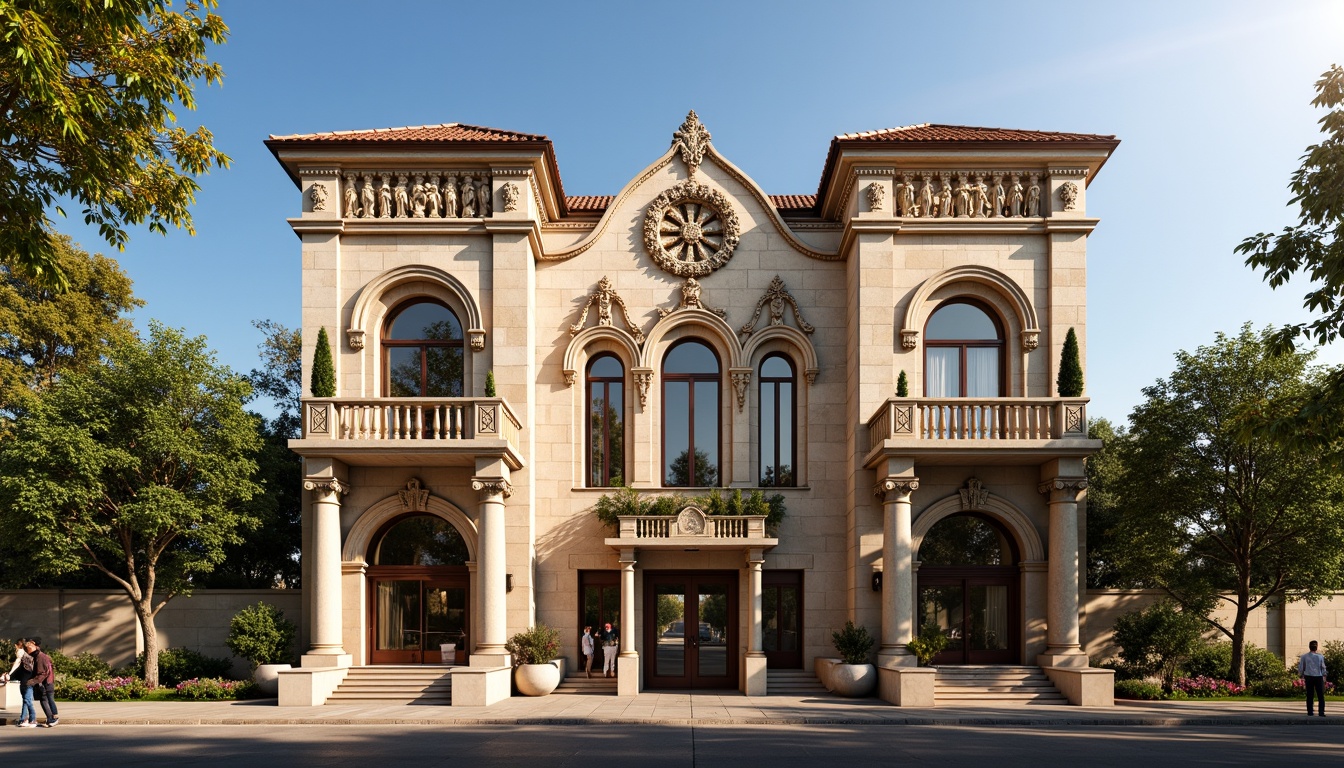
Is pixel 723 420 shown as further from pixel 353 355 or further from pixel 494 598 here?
pixel 353 355

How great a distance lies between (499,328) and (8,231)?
45.6 feet

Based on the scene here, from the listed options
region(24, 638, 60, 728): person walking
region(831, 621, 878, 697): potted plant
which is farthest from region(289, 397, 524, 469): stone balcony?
region(831, 621, 878, 697): potted plant

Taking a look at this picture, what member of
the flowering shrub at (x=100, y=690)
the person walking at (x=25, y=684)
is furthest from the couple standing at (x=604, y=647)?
the person walking at (x=25, y=684)

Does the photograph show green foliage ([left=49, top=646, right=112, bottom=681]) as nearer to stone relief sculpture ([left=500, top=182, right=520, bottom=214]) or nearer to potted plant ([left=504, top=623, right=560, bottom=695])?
potted plant ([left=504, top=623, right=560, bottom=695])

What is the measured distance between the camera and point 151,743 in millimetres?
16406

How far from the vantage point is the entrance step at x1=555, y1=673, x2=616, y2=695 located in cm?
2470

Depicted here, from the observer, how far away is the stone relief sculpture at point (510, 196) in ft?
83.9

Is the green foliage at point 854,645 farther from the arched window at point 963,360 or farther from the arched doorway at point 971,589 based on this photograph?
the arched window at point 963,360

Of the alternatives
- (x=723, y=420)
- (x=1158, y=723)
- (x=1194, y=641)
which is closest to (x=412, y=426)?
(x=723, y=420)

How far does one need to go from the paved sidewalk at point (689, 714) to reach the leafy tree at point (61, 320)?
1681 centimetres

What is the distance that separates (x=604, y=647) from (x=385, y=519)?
22.5ft

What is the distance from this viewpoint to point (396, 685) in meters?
23.6

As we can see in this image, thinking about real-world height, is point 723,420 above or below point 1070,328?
below

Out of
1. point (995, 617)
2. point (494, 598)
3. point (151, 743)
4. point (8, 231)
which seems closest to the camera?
point (8, 231)
